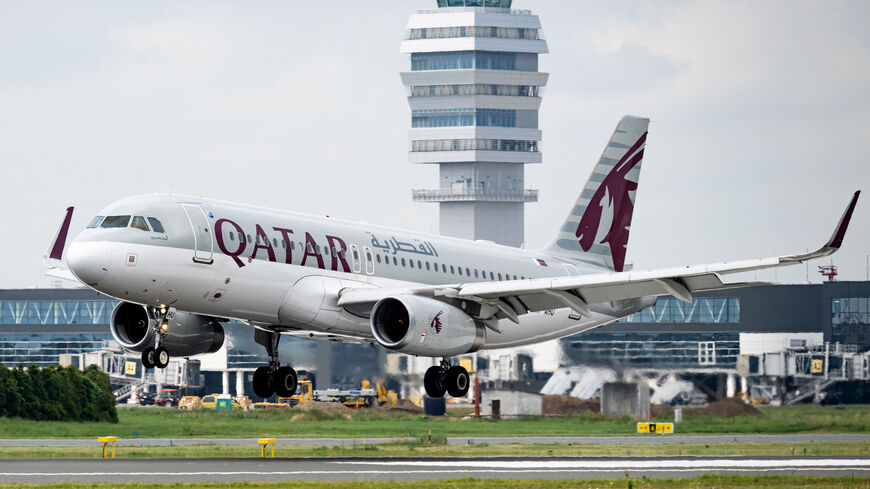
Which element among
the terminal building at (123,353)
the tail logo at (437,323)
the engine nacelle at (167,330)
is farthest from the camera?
the terminal building at (123,353)

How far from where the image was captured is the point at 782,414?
267 ft

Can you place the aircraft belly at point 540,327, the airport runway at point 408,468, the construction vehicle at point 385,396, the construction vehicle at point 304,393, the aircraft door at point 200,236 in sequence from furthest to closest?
the construction vehicle at point 304,393
the construction vehicle at point 385,396
the aircraft belly at point 540,327
the airport runway at point 408,468
the aircraft door at point 200,236

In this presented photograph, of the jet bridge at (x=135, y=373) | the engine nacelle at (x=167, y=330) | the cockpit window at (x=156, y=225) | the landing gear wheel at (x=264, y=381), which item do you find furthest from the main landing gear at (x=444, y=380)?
the jet bridge at (x=135, y=373)

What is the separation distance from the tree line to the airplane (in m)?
34.3

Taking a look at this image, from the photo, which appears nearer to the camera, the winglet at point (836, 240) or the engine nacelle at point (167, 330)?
the winglet at point (836, 240)

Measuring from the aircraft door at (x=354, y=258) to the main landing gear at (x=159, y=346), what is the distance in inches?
229

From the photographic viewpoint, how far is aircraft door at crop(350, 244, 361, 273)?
158 feet

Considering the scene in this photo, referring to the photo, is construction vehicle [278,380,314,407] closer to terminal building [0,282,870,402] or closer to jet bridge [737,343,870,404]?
terminal building [0,282,870,402]

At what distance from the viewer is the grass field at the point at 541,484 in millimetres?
44906

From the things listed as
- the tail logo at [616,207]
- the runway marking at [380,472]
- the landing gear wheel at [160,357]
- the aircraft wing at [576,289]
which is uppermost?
the tail logo at [616,207]

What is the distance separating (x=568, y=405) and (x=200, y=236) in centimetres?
4549

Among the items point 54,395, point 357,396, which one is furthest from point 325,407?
point 54,395

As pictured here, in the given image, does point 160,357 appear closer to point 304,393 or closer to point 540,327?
point 540,327

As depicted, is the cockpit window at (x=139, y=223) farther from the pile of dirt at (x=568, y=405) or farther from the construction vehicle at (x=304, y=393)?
the pile of dirt at (x=568, y=405)
